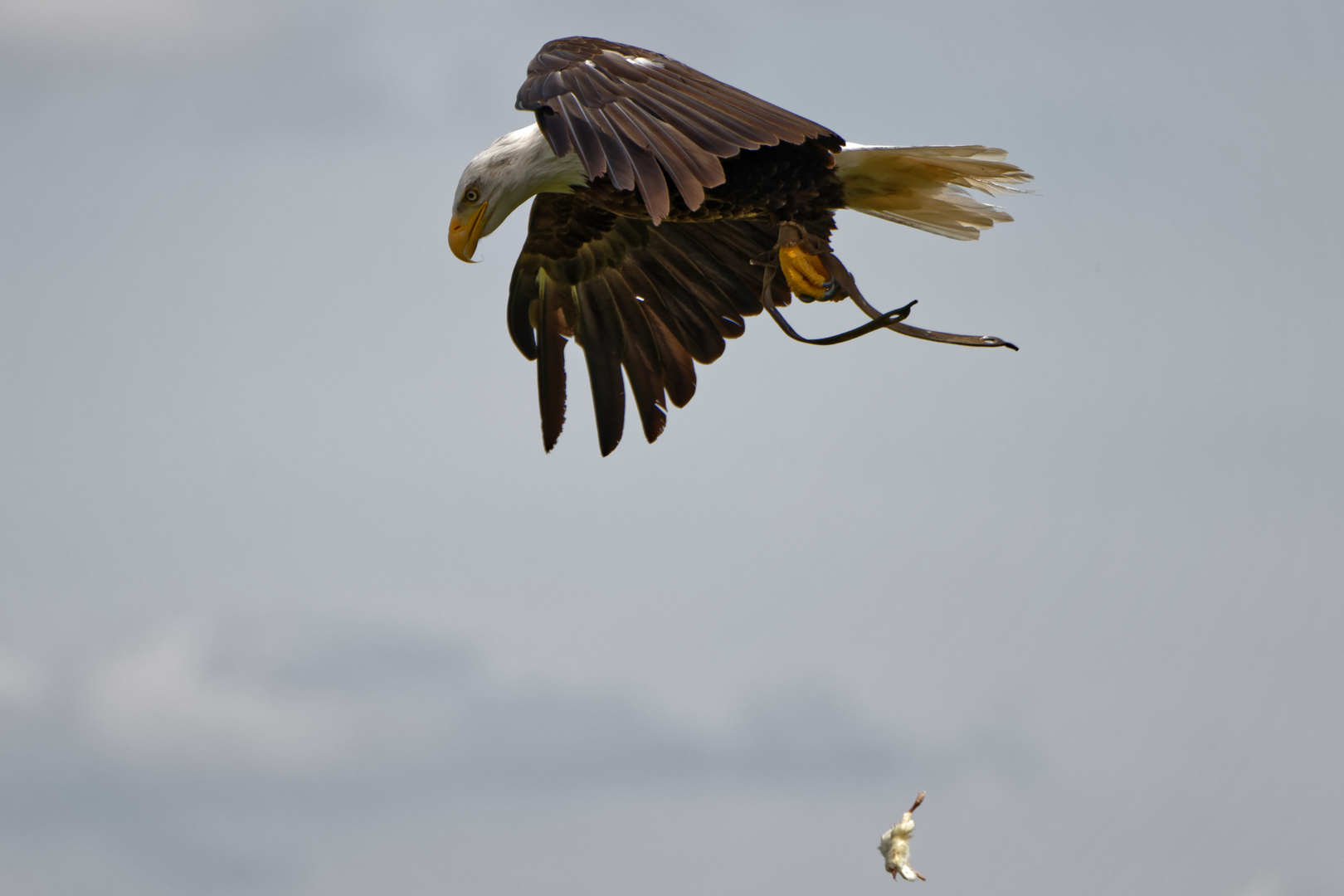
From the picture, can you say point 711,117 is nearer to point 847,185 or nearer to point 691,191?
point 691,191

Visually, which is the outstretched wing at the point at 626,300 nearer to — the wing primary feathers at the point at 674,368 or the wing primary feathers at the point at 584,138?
the wing primary feathers at the point at 674,368

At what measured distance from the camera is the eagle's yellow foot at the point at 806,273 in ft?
17.8

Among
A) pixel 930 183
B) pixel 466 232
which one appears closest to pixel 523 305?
pixel 466 232

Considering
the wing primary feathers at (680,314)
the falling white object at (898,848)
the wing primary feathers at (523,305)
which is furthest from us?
the wing primary feathers at (523,305)

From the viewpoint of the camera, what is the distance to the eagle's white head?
559 centimetres

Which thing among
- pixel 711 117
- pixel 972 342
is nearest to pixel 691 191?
pixel 711 117

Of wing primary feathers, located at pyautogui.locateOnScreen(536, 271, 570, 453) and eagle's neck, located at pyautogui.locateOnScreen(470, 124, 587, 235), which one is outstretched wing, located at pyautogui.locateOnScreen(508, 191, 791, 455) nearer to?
wing primary feathers, located at pyautogui.locateOnScreen(536, 271, 570, 453)

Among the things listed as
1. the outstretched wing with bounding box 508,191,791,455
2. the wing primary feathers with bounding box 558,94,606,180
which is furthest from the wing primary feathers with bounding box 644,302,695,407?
the wing primary feathers with bounding box 558,94,606,180

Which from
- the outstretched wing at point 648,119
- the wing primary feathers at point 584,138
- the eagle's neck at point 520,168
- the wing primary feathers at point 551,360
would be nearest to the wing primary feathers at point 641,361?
the wing primary feathers at point 551,360

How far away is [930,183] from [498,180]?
5.08 feet

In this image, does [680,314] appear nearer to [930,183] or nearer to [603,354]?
[603,354]

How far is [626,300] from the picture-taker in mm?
6551

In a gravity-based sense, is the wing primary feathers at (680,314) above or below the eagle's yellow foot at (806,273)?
above

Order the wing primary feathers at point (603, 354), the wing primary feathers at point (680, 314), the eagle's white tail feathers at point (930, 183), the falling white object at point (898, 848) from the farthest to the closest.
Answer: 1. the wing primary feathers at point (680, 314)
2. the wing primary feathers at point (603, 354)
3. the eagle's white tail feathers at point (930, 183)
4. the falling white object at point (898, 848)
